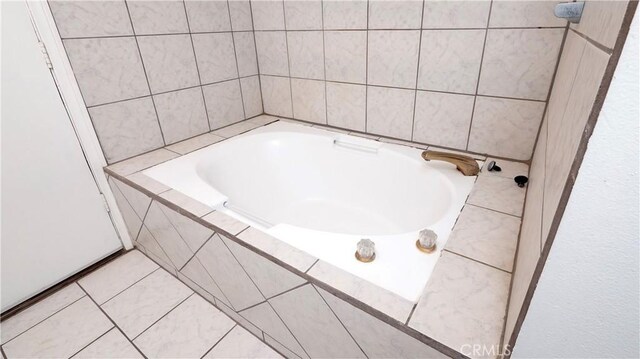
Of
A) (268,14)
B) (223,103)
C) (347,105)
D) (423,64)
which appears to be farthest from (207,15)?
(423,64)

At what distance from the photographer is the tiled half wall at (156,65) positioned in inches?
47.6

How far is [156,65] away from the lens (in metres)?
1.41

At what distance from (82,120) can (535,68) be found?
1.73 metres

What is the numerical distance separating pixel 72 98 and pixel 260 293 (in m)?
1.07

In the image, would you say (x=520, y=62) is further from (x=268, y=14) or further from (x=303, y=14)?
(x=268, y=14)

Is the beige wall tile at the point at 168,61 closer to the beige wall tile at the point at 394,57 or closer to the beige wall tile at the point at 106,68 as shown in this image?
the beige wall tile at the point at 106,68

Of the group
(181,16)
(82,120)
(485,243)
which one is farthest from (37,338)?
(485,243)

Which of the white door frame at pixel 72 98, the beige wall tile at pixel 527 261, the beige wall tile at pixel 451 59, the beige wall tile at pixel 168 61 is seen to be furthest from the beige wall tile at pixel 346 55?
the white door frame at pixel 72 98

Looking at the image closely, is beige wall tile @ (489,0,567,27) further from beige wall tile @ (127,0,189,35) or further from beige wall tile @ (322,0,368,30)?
beige wall tile @ (127,0,189,35)

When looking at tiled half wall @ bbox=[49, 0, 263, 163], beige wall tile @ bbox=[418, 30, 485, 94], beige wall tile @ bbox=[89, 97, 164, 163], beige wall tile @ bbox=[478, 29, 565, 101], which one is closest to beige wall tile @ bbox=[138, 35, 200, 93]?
tiled half wall @ bbox=[49, 0, 263, 163]

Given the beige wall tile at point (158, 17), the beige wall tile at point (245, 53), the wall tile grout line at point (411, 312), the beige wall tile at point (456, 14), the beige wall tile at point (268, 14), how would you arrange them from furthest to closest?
the beige wall tile at point (245, 53)
the beige wall tile at point (268, 14)
the beige wall tile at point (158, 17)
the beige wall tile at point (456, 14)
the wall tile grout line at point (411, 312)

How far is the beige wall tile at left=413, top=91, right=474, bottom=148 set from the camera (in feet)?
4.08

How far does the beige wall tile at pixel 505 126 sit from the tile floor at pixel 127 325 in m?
1.12
